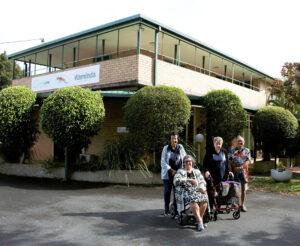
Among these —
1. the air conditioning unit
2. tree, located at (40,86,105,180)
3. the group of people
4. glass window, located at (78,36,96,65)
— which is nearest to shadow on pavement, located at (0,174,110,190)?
the air conditioning unit

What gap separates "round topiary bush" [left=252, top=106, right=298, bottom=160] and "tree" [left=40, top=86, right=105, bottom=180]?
24.7 feet

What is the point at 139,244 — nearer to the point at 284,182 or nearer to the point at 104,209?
the point at 104,209

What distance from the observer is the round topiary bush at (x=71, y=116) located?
31.1 feet

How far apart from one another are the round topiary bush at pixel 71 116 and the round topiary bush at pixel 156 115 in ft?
3.93

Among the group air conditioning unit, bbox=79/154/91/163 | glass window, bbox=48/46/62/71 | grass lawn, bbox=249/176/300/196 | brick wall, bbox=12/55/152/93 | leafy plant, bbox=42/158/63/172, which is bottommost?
grass lawn, bbox=249/176/300/196

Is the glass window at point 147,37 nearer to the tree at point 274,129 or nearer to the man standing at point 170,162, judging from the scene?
the tree at point 274,129

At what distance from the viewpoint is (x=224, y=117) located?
35.8 feet

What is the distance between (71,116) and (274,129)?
8.79 metres

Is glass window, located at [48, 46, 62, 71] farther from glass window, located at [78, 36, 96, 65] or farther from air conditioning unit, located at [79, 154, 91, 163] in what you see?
air conditioning unit, located at [79, 154, 91, 163]

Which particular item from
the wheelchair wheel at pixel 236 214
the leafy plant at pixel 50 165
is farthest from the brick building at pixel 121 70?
the wheelchair wheel at pixel 236 214

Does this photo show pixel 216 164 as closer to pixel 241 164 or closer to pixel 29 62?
pixel 241 164

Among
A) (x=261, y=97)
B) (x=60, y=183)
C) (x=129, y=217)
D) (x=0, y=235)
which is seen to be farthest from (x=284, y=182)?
(x=261, y=97)

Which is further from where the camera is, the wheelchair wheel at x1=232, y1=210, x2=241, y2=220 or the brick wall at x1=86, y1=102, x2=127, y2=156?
the brick wall at x1=86, y1=102, x2=127, y2=156

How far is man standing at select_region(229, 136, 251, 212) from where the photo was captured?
256 inches
